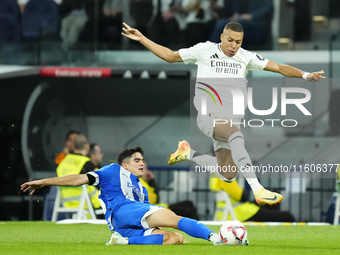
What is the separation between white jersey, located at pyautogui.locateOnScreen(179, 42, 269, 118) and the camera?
6879 millimetres

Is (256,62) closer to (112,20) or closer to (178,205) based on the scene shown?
(178,205)

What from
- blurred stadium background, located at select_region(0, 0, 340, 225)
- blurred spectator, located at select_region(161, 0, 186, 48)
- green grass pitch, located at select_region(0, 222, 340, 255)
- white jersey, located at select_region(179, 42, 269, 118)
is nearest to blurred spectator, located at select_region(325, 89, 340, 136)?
blurred stadium background, located at select_region(0, 0, 340, 225)

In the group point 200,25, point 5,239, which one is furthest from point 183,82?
point 5,239

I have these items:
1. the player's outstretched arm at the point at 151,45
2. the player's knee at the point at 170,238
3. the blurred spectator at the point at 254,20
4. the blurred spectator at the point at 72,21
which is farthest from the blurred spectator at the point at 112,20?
the player's knee at the point at 170,238

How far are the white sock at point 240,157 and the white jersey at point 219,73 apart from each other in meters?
0.33

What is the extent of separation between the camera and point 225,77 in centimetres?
695

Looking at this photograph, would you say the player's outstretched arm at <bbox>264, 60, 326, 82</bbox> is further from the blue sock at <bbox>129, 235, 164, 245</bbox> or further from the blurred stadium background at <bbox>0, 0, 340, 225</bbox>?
the blurred stadium background at <bbox>0, 0, 340, 225</bbox>

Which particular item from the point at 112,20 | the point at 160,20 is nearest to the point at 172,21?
the point at 160,20

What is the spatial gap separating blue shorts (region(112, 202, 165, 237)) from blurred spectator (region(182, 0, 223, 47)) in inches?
294

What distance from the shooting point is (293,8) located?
13.1 metres

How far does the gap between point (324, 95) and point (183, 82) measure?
3.21 metres

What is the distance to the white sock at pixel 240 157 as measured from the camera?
6.50 metres

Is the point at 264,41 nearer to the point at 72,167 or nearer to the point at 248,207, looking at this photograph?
the point at 248,207

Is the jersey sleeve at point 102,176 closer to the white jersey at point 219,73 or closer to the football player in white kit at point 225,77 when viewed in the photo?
the football player in white kit at point 225,77
